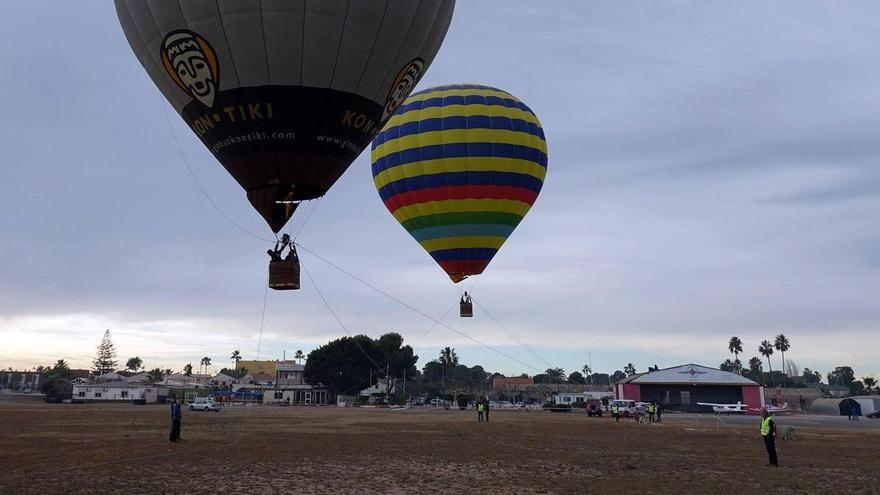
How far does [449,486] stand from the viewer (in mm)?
12953

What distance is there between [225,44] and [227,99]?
1262 millimetres

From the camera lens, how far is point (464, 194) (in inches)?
1141

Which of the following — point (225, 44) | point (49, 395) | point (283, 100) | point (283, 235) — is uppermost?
point (225, 44)

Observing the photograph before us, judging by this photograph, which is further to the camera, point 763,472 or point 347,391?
point 347,391

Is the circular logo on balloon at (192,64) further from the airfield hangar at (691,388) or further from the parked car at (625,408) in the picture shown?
the airfield hangar at (691,388)

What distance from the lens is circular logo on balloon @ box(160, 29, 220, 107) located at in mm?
14898

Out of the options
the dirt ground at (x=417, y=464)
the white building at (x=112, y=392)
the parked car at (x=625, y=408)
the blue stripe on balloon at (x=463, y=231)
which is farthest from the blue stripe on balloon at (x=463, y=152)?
the white building at (x=112, y=392)

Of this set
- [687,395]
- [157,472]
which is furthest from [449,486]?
[687,395]

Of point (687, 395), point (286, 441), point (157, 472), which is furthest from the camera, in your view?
point (687, 395)

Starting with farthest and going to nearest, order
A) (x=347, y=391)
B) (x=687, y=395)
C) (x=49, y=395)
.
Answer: (x=347, y=391)
(x=49, y=395)
(x=687, y=395)

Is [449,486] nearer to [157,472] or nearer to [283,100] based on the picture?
[157,472]

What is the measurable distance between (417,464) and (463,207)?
1492 cm

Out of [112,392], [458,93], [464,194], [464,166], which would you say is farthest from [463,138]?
[112,392]

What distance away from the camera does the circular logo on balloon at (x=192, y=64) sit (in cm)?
1490
